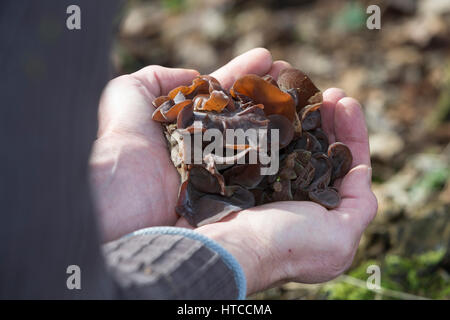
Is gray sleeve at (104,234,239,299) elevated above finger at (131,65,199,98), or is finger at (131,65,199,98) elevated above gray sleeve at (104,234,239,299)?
finger at (131,65,199,98)

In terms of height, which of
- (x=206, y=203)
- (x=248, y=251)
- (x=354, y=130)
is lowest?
(x=248, y=251)

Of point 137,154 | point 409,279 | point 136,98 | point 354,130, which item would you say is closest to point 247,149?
point 137,154

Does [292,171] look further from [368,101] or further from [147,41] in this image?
[147,41]

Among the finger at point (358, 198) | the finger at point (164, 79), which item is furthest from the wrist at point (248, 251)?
the finger at point (164, 79)

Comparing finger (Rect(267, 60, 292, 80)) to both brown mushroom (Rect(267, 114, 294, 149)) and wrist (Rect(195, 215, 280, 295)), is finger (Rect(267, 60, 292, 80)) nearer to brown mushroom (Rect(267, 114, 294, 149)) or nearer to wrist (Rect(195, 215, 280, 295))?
brown mushroom (Rect(267, 114, 294, 149))

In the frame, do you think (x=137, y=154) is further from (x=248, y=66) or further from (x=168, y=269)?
(x=168, y=269)

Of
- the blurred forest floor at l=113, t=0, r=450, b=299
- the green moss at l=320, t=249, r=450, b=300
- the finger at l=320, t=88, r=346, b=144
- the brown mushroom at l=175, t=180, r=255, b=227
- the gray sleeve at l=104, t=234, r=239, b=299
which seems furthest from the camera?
the blurred forest floor at l=113, t=0, r=450, b=299

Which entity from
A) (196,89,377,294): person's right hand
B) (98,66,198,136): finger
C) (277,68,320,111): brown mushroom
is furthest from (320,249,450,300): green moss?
(98,66,198,136): finger
